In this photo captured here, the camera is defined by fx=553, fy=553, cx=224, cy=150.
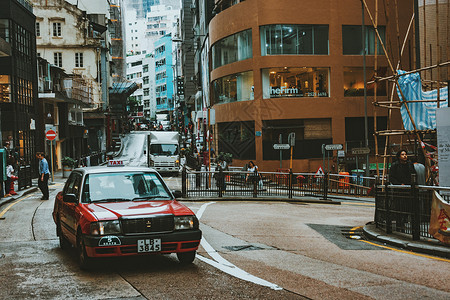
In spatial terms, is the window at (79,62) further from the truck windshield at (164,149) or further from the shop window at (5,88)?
the shop window at (5,88)

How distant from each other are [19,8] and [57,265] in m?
29.1

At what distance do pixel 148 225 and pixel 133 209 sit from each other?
466 millimetres

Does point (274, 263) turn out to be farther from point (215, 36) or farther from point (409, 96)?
point (215, 36)

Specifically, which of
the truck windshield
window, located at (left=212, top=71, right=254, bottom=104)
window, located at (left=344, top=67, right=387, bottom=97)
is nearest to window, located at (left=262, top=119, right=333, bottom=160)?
window, located at (left=212, top=71, right=254, bottom=104)

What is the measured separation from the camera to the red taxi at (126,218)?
819cm

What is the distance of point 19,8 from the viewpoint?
113 ft

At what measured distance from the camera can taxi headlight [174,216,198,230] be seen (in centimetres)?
855

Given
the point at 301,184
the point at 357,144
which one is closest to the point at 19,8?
the point at 301,184

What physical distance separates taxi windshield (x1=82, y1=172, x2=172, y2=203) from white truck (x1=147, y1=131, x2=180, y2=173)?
30473mm

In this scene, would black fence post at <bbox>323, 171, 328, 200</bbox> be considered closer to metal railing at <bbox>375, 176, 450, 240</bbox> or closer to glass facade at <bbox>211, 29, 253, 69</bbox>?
metal railing at <bbox>375, 176, 450, 240</bbox>

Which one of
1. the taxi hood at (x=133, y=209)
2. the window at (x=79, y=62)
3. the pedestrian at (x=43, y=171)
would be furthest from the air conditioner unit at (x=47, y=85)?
the taxi hood at (x=133, y=209)

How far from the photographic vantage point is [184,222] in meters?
8.61

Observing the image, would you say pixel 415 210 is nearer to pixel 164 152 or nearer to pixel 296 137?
pixel 296 137

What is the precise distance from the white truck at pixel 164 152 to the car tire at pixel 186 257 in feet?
103
